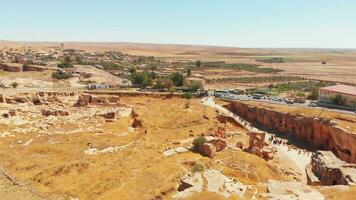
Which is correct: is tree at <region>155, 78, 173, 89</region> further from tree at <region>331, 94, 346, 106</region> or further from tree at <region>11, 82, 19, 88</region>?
tree at <region>331, 94, 346, 106</region>

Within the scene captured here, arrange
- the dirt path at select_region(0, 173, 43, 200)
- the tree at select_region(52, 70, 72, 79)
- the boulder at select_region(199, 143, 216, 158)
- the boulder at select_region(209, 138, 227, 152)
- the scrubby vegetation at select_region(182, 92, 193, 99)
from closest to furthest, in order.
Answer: the dirt path at select_region(0, 173, 43, 200)
the boulder at select_region(199, 143, 216, 158)
the boulder at select_region(209, 138, 227, 152)
the scrubby vegetation at select_region(182, 92, 193, 99)
the tree at select_region(52, 70, 72, 79)

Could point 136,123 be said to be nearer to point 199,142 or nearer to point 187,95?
point 199,142

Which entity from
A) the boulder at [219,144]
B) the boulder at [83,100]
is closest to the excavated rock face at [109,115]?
the boulder at [83,100]

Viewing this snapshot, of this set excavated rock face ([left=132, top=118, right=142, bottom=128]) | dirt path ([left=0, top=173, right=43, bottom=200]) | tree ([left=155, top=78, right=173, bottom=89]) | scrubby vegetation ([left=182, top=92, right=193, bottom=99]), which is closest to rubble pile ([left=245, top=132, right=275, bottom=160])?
excavated rock face ([left=132, top=118, right=142, bottom=128])

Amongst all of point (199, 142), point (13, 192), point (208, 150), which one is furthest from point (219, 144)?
point (13, 192)

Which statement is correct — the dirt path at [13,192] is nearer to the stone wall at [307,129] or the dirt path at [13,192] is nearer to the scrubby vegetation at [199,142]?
the scrubby vegetation at [199,142]

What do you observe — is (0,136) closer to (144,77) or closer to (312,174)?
(312,174)

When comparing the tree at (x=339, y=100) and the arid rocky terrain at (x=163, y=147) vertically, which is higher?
the tree at (x=339, y=100)
